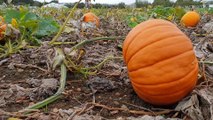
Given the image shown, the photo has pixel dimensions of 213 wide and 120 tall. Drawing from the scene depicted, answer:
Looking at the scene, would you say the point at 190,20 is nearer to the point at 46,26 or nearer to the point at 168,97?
the point at 46,26

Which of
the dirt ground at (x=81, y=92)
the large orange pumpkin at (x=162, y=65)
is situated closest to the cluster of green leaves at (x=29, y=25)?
the dirt ground at (x=81, y=92)

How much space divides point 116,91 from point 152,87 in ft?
1.15

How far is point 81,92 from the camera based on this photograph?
2250 millimetres

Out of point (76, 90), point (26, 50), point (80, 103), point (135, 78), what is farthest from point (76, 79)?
point (26, 50)

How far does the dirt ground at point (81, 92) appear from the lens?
1.90 metres

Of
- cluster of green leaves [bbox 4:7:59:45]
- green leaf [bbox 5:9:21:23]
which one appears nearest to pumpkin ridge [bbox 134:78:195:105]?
cluster of green leaves [bbox 4:7:59:45]

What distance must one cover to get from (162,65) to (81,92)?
21.0 inches

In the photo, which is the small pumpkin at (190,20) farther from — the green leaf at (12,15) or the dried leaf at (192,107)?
the dried leaf at (192,107)

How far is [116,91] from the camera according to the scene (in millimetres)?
2279

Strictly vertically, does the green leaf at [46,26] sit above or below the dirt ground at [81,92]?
above

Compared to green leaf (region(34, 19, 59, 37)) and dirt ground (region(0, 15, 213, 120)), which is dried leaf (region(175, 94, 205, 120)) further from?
green leaf (region(34, 19, 59, 37))

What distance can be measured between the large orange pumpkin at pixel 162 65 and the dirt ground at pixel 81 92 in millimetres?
74

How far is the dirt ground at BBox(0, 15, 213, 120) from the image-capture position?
1900mm

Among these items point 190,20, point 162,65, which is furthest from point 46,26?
point 190,20
